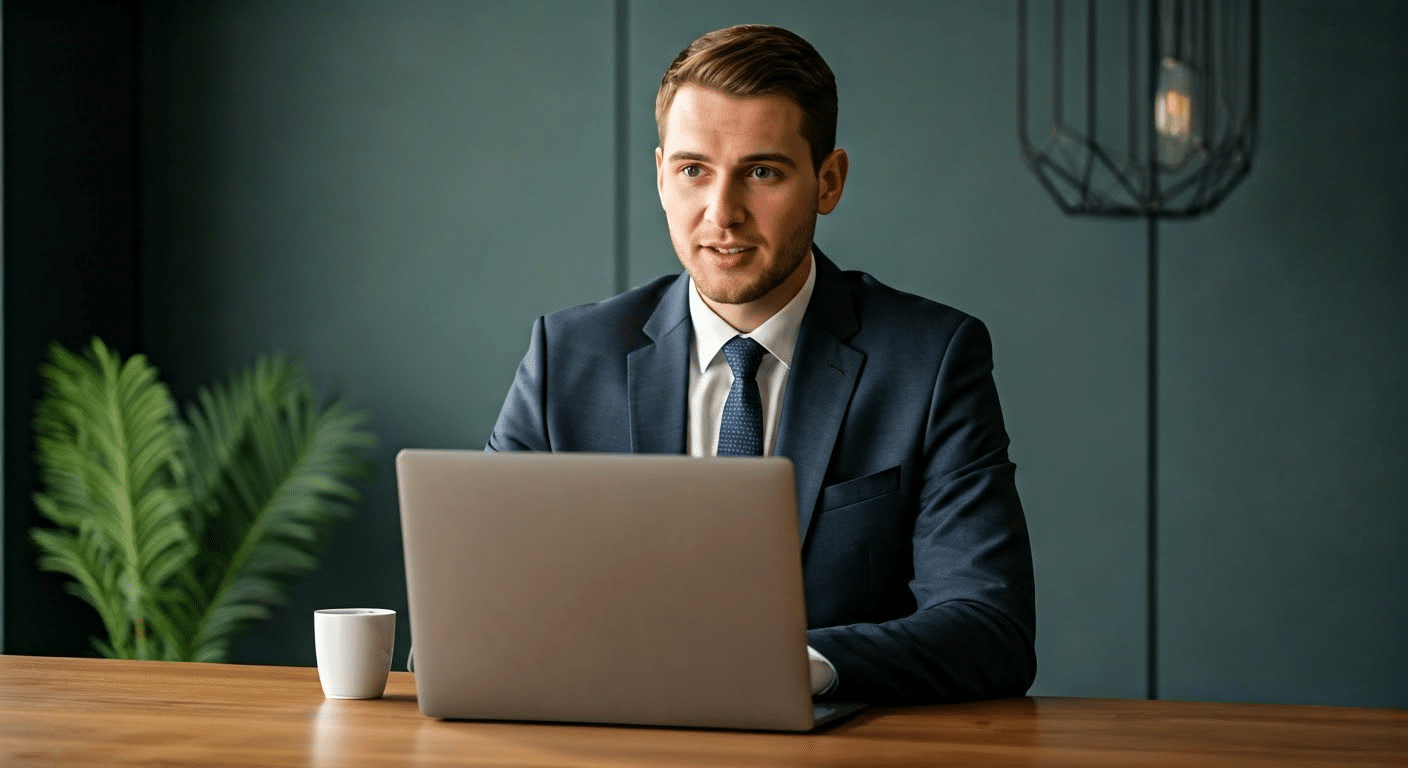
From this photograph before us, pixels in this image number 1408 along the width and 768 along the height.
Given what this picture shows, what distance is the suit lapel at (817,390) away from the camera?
1945 mm

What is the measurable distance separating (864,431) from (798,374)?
116mm

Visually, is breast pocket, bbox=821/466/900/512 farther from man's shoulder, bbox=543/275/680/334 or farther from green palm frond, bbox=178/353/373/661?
green palm frond, bbox=178/353/373/661

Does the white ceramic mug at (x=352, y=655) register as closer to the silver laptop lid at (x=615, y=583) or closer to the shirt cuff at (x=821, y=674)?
the silver laptop lid at (x=615, y=583)

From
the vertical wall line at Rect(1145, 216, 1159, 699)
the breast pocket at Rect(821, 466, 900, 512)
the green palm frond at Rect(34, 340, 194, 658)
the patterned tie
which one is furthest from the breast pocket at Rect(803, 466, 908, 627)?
the green palm frond at Rect(34, 340, 194, 658)

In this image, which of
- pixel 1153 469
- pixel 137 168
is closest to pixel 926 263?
pixel 1153 469

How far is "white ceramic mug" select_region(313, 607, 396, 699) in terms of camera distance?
5.11 ft

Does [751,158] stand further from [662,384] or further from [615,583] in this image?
[615,583]

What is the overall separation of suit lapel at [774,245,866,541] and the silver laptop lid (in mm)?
620

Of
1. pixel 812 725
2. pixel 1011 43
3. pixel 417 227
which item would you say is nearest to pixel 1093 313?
pixel 1011 43

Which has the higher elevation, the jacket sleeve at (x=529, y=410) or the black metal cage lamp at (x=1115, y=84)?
the black metal cage lamp at (x=1115, y=84)

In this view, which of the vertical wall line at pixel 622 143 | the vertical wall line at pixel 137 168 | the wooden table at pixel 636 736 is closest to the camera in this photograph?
the wooden table at pixel 636 736

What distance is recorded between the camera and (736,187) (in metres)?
1.90

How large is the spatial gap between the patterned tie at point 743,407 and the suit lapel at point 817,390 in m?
0.03

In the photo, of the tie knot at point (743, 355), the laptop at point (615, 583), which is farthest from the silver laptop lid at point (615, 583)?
the tie knot at point (743, 355)
